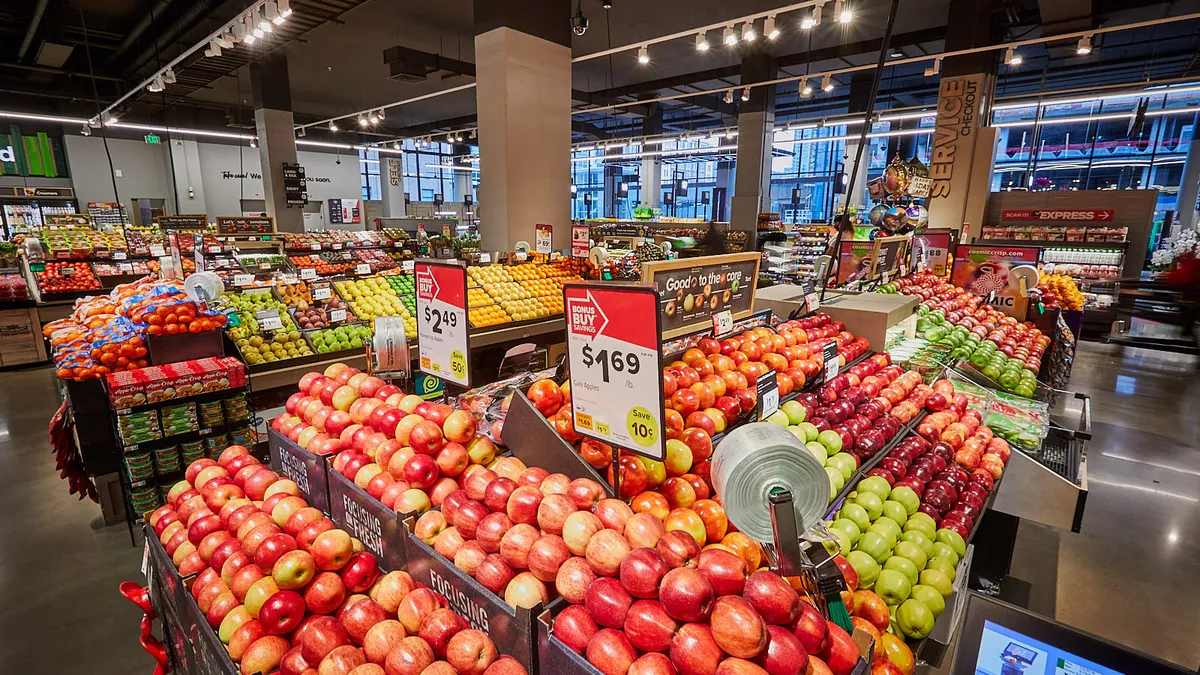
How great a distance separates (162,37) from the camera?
33.3 feet

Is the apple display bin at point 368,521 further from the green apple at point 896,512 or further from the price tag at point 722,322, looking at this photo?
the green apple at point 896,512

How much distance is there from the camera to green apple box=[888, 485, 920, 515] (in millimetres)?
2180

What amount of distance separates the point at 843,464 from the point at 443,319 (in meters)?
1.78

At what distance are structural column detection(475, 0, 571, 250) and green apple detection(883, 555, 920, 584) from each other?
6.24 metres

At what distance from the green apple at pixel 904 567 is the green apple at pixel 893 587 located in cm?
3

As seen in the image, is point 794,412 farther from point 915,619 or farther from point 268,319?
point 268,319

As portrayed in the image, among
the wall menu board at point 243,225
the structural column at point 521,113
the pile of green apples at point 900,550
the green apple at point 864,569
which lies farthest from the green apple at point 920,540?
the wall menu board at point 243,225

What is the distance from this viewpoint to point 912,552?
1.92m

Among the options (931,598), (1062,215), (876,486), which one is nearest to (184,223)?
(876,486)

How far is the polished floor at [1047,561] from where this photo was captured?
2723mm

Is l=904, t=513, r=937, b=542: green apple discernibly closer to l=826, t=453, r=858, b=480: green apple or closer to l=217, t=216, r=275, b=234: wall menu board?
l=826, t=453, r=858, b=480: green apple

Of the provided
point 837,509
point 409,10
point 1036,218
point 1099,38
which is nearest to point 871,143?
point 1099,38

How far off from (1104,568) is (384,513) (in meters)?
4.27

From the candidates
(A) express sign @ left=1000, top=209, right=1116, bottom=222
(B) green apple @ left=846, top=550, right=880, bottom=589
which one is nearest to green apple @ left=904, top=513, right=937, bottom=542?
(B) green apple @ left=846, top=550, right=880, bottom=589
